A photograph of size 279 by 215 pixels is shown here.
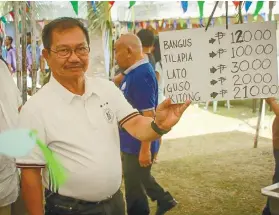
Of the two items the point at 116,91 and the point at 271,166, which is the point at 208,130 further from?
the point at 116,91

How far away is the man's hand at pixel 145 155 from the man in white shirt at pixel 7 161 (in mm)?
888

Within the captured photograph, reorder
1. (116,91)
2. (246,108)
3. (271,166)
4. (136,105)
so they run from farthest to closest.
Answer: (246,108), (271,166), (136,105), (116,91)

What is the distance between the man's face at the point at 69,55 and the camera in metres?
1.48

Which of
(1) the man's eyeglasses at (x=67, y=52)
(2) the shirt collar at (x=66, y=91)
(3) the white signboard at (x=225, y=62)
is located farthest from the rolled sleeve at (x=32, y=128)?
(3) the white signboard at (x=225, y=62)

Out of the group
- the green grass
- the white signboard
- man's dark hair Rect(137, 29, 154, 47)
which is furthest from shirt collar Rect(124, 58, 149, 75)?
the green grass

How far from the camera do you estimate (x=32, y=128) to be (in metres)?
1.43

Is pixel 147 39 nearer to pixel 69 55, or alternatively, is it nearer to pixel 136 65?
pixel 136 65

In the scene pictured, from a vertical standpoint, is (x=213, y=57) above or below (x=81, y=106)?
above

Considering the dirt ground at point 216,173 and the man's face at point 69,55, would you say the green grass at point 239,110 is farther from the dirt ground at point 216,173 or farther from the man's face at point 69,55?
the man's face at point 69,55

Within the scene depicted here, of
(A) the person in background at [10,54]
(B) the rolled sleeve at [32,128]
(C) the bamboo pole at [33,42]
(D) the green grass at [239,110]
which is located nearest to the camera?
(B) the rolled sleeve at [32,128]

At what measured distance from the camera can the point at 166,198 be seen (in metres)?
2.99

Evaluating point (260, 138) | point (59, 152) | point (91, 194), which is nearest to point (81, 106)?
point (59, 152)

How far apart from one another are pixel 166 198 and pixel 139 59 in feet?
3.62

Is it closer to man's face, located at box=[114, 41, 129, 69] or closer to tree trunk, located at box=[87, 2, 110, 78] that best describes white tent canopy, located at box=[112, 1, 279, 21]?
tree trunk, located at box=[87, 2, 110, 78]
